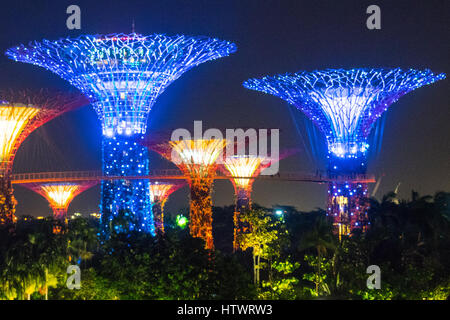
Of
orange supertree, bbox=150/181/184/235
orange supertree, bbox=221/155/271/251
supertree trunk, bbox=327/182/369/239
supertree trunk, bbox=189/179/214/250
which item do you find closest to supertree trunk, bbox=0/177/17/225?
supertree trunk, bbox=189/179/214/250

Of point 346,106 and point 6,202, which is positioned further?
point 346,106

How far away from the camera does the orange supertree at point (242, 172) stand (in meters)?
68.6

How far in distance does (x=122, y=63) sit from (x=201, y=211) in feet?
29.2

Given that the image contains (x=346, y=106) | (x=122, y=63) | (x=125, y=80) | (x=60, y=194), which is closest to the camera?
(x=122, y=63)

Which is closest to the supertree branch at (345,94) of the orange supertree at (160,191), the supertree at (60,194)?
the orange supertree at (160,191)

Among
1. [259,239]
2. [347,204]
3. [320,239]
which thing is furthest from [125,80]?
[347,204]

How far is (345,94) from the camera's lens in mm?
56875

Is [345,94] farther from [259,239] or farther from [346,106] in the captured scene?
[259,239]

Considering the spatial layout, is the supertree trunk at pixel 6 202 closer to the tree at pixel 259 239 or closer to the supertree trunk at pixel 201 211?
the supertree trunk at pixel 201 211

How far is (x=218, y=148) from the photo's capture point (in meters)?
54.8

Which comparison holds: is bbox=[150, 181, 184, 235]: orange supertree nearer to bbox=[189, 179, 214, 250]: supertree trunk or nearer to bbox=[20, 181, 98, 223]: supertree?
bbox=[20, 181, 98, 223]: supertree

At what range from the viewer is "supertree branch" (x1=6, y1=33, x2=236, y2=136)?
50.2m

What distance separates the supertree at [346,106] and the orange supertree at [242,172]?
10.2 meters
